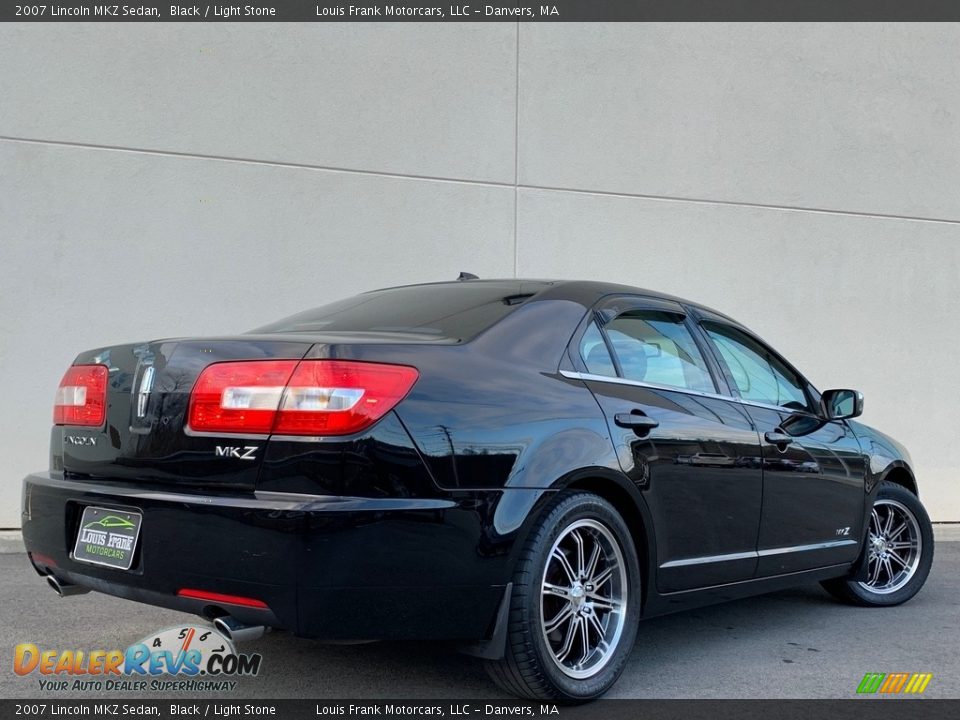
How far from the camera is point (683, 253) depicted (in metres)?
8.34

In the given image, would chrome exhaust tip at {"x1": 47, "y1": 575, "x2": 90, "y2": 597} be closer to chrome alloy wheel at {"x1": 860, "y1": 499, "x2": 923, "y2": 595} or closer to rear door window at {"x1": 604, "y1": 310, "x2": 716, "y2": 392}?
rear door window at {"x1": 604, "y1": 310, "x2": 716, "y2": 392}

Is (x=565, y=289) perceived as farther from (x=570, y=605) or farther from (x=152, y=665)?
(x=152, y=665)

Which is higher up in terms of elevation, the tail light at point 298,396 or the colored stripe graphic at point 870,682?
the tail light at point 298,396

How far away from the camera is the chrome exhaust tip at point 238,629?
2.78 metres

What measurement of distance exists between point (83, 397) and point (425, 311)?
48.1 inches

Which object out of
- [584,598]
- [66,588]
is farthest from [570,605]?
[66,588]

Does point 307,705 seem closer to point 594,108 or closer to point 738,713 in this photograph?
point 738,713

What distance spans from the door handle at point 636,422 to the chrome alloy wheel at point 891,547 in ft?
6.97

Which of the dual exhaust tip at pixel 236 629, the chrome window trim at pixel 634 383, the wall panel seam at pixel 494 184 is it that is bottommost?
the dual exhaust tip at pixel 236 629

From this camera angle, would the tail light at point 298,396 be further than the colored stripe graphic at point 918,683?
No

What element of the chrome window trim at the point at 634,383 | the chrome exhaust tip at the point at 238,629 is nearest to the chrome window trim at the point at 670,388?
the chrome window trim at the point at 634,383

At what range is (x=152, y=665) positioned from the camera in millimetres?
3623

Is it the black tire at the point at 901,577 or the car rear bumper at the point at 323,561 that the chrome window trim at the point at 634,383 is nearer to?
the car rear bumper at the point at 323,561

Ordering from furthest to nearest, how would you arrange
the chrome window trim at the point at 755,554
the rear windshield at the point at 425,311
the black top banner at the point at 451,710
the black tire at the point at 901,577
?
the black tire at the point at 901,577, the chrome window trim at the point at 755,554, the rear windshield at the point at 425,311, the black top banner at the point at 451,710
